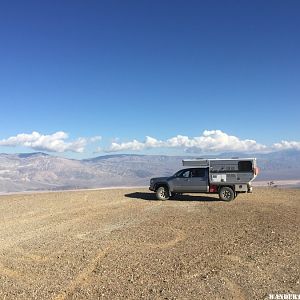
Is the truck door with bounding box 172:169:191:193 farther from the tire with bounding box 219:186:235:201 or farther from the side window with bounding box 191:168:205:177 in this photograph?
the tire with bounding box 219:186:235:201

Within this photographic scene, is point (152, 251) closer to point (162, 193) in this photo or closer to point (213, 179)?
point (213, 179)

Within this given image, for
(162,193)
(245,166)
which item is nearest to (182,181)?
(162,193)

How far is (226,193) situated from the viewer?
22.4 metres

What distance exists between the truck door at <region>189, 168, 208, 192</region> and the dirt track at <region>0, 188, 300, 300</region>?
1825mm

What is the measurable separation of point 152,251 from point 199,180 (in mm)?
11598

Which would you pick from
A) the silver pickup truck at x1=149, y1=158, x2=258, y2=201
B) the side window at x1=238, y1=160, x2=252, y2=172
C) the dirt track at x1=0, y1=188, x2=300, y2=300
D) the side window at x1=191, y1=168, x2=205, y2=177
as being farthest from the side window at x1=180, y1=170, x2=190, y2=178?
the side window at x1=238, y1=160, x2=252, y2=172

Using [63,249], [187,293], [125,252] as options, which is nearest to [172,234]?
[125,252]

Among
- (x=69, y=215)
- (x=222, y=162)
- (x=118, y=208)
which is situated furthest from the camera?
(x=222, y=162)

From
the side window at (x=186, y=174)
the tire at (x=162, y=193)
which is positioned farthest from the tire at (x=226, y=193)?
the tire at (x=162, y=193)

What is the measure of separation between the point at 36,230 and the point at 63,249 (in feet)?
12.3

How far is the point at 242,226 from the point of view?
15023 millimetres

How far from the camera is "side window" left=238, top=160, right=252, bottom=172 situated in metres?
22.0

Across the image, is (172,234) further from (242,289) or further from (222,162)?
(222,162)

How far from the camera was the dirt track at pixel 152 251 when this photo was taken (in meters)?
8.74
